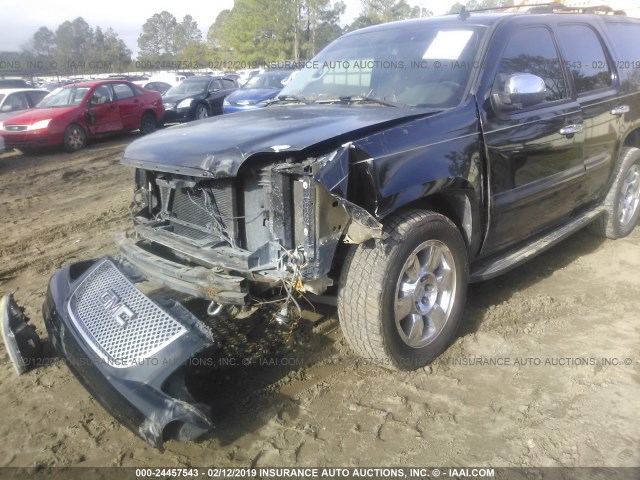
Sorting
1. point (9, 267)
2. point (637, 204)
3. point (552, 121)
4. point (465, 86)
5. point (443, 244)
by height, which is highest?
point (465, 86)

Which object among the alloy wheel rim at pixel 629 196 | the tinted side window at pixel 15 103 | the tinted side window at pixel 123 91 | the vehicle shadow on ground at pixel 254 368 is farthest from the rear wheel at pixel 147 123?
the alloy wheel rim at pixel 629 196

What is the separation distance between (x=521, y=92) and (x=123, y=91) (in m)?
12.5

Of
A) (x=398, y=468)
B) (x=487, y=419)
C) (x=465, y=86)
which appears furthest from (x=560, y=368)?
(x=465, y=86)

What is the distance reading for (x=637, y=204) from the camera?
5152 millimetres

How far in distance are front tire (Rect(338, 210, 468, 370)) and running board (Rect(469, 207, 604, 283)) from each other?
212 millimetres

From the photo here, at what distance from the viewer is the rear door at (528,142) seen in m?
3.21

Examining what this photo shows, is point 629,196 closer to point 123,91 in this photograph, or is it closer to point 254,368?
point 254,368

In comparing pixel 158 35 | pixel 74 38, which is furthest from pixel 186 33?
pixel 74 38

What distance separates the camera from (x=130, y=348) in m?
2.44

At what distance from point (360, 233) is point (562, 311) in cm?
212

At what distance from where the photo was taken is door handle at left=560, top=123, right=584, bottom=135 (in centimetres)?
367

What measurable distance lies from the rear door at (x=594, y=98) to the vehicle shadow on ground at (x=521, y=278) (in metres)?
0.61

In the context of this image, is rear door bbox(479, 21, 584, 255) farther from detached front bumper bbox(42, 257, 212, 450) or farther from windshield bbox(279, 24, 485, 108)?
detached front bumper bbox(42, 257, 212, 450)

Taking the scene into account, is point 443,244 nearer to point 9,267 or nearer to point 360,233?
point 360,233
